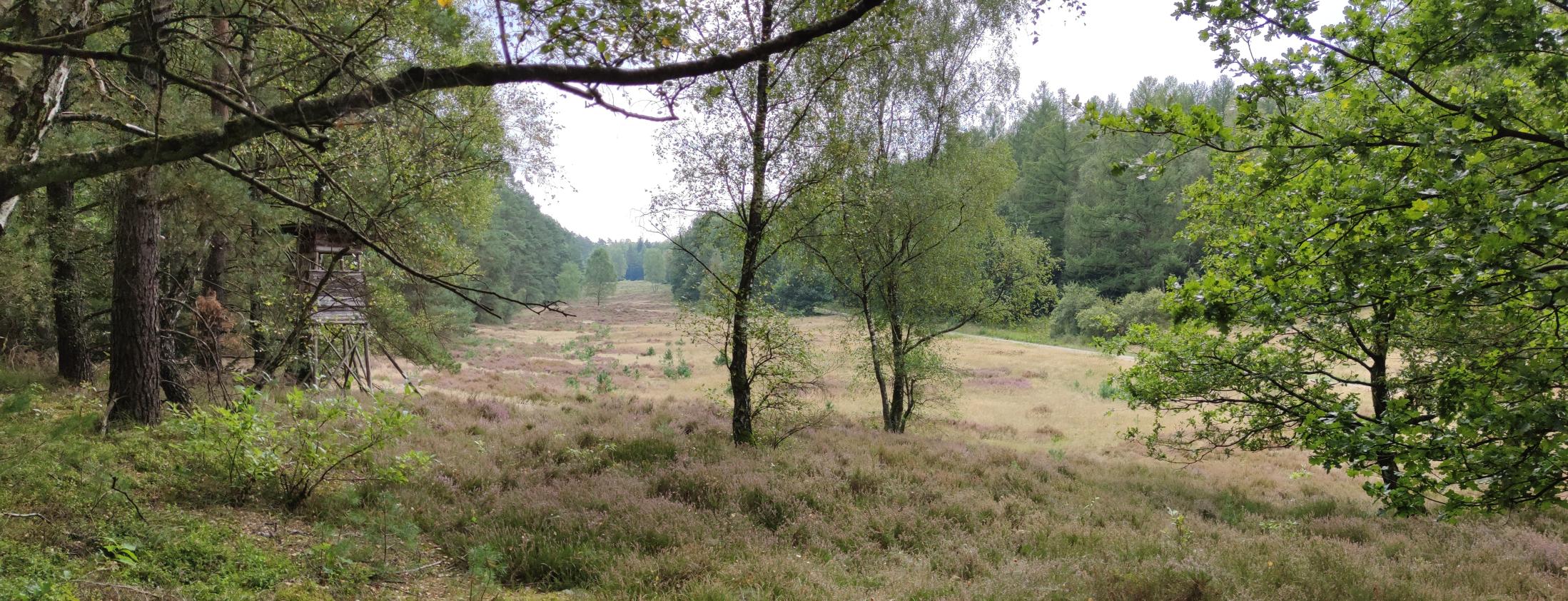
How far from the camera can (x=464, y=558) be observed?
21.2ft

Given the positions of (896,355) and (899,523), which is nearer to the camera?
(899,523)

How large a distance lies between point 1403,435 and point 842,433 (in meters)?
9.81

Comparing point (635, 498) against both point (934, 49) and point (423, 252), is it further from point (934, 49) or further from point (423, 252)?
point (934, 49)

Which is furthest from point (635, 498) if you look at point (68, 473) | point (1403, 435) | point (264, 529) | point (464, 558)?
point (1403, 435)

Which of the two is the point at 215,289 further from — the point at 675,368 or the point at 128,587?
the point at 675,368

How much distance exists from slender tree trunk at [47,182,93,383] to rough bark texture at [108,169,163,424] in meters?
3.75

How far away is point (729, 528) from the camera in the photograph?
7.54m

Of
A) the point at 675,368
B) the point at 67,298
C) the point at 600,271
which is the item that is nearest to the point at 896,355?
the point at 67,298

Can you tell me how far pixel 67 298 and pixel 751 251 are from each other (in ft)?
38.1

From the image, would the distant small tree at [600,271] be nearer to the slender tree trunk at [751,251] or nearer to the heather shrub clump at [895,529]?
the heather shrub clump at [895,529]

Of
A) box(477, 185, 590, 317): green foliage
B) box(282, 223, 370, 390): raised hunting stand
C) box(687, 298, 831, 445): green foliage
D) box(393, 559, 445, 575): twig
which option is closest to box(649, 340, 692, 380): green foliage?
box(477, 185, 590, 317): green foliage

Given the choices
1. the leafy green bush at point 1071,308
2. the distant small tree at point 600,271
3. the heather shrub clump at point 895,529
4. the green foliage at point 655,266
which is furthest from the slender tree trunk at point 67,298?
the green foliage at point 655,266

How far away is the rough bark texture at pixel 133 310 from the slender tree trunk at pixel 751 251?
294 inches

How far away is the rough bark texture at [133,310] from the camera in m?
7.98
